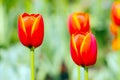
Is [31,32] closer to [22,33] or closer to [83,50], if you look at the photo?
[22,33]

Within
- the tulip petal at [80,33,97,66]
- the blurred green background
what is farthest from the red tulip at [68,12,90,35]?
the blurred green background

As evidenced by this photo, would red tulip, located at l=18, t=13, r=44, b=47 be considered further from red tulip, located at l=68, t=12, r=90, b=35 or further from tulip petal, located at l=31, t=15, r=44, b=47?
red tulip, located at l=68, t=12, r=90, b=35

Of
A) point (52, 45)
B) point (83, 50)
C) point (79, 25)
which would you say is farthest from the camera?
point (52, 45)

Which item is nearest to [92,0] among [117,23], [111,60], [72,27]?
[111,60]

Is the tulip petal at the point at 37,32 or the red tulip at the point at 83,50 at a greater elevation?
the tulip petal at the point at 37,32

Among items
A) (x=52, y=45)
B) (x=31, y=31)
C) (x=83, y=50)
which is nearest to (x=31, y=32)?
(x=31, y=31)

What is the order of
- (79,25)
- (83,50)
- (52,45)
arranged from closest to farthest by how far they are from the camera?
(83,50) → (79,25) → (52,45)

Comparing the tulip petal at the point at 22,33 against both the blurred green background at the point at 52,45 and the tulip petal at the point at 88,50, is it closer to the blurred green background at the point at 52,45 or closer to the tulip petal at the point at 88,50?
the tulip petal at the point at 88,50

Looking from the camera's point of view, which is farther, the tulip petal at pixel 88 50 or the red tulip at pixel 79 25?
the red tulip at pixel 79 25

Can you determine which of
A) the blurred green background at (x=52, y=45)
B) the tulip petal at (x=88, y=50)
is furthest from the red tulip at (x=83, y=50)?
the blurred green background at (x=52, y=45)
